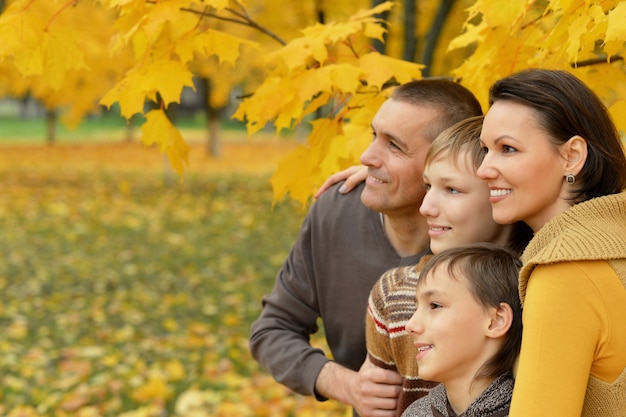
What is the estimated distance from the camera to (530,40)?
2.73m

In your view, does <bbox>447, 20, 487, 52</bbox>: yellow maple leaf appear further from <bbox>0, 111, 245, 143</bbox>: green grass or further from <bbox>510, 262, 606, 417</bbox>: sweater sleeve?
<bbox>0, 111, 245, 143</bbox>: green grass

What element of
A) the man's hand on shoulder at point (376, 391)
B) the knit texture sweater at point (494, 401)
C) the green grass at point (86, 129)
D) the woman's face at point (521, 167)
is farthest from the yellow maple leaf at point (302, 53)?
the green grass at point (86, 129)

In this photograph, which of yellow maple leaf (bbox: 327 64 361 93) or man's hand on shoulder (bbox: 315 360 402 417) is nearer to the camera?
man's hand on shoulder (bbox: 315 360 402 417)

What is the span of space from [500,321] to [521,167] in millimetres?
325

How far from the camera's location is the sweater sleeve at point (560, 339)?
1.51 metres

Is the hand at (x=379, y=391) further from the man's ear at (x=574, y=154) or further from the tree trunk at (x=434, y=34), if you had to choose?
the tree trunk at (x=434, y=34)

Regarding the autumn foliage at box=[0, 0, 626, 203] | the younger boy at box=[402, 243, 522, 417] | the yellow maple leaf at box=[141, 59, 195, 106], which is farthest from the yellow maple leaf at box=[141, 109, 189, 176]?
the younger boy at box=[402, 243, 522, 417]

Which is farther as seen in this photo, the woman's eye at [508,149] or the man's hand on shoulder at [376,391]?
the man's hand on shoulder at [376,391]

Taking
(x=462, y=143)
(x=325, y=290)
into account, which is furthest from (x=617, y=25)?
(x=325, y=290)

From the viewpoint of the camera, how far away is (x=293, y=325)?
9.89ft

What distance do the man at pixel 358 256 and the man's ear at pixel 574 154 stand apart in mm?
823

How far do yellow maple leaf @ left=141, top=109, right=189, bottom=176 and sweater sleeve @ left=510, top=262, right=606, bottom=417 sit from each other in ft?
5.45

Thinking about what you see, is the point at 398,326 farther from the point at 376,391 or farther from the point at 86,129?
the point at 86,129

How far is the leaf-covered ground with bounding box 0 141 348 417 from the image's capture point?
5.55 m
